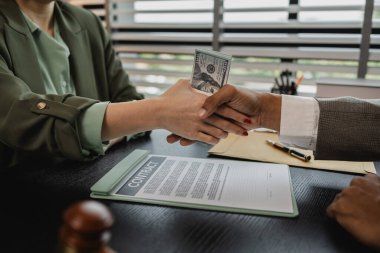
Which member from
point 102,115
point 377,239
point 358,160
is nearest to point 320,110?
point 358,160

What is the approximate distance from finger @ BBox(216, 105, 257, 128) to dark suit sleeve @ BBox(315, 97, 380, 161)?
209mm

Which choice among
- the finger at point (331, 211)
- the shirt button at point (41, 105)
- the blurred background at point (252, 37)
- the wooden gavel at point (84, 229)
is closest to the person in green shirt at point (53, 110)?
the shirt button at point (41, 105)

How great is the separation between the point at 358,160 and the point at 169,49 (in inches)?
81.3

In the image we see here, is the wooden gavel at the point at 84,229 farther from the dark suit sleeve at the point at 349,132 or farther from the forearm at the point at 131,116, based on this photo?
the dark suit sleeve at the point at 349,132

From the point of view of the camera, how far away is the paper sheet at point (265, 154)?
101 centimetres

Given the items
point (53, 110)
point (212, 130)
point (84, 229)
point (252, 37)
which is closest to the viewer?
point (84, 229)

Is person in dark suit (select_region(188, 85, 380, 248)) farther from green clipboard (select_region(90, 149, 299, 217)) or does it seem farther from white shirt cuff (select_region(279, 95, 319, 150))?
green clipboard (select_region(90, 149, 299, 217))

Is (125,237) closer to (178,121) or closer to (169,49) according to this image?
(178,121)

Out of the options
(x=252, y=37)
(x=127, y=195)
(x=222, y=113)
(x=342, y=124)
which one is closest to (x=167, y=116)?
(x=222, y=113)

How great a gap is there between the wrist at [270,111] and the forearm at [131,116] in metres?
0.33

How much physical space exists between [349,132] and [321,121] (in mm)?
78

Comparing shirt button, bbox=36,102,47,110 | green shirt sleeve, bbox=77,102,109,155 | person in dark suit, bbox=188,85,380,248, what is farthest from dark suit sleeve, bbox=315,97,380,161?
shirt button, bbox=36,102,47,110

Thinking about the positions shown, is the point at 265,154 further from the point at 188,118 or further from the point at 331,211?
the point at 331,211

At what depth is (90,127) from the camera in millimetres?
962
